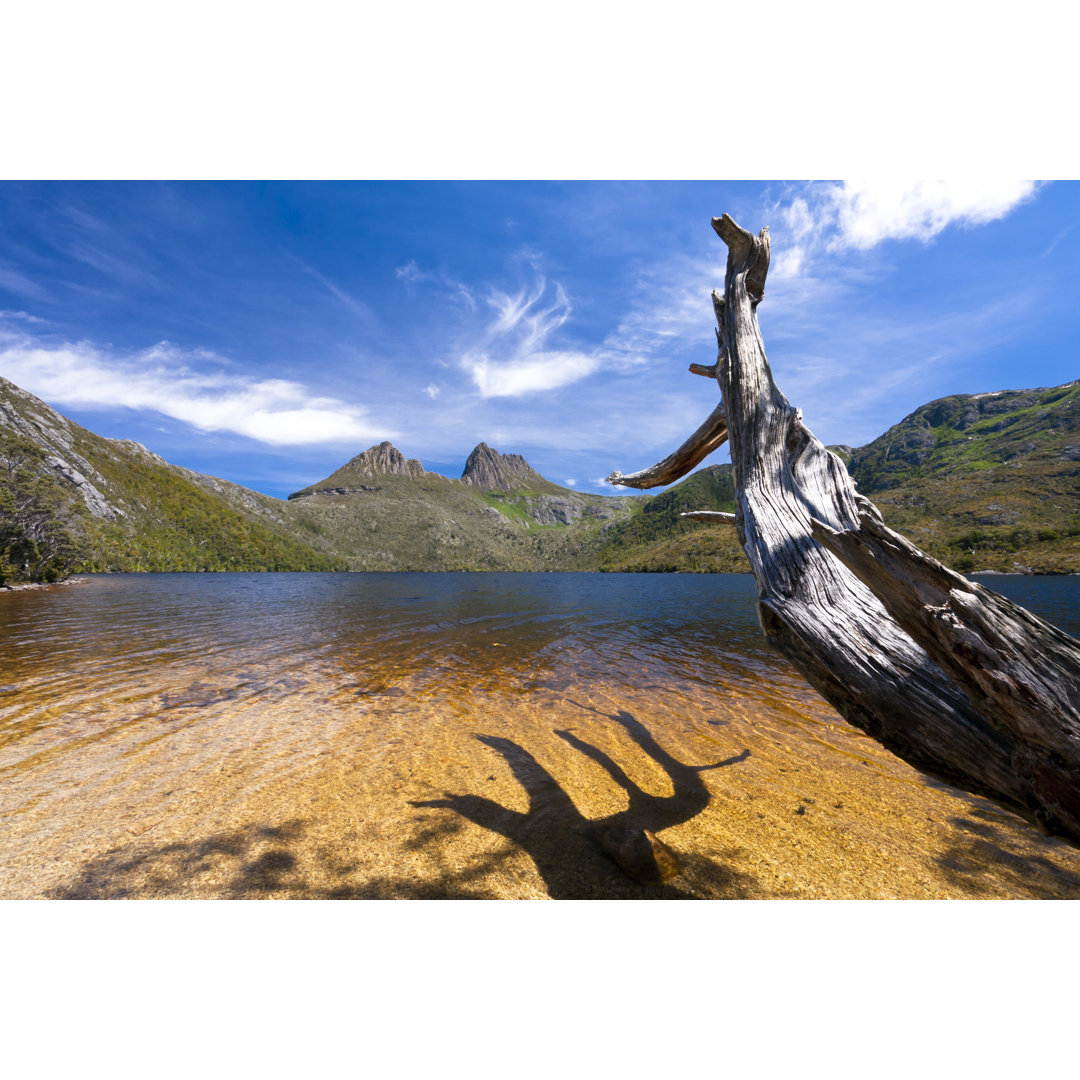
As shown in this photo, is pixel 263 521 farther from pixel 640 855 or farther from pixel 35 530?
pixel 640 855

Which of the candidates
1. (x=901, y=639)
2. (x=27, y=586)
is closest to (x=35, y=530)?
(x=27, y=586)

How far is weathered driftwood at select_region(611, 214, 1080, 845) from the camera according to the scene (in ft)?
6.95

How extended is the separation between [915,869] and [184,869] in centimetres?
706

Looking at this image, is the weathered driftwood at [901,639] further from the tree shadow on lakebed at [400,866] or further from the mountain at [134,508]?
the mountain at [134,508]

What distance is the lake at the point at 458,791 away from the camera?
423 centimetres

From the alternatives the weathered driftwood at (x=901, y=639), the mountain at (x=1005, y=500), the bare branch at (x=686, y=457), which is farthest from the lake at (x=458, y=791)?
the mountain at (x=1005, y=500)

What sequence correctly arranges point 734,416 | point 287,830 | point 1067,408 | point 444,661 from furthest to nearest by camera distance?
point 1067,408, point 444,661, point 287,830, point 734,416

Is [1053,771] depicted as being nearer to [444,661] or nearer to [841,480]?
[841,480]

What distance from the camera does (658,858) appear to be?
171 inches

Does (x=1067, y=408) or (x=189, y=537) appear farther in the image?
(x=1067, y=408)

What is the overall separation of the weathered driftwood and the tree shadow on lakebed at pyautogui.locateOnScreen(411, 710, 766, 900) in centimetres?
262

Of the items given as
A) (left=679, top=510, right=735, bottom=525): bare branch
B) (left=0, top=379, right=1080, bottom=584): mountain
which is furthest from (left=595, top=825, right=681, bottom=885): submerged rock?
(left=0, top=379, right=1080, bottom=584): mountain

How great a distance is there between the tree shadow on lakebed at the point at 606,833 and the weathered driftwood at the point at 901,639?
2.62m

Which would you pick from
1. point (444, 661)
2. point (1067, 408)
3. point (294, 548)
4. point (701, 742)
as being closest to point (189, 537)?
point (294, 548)
